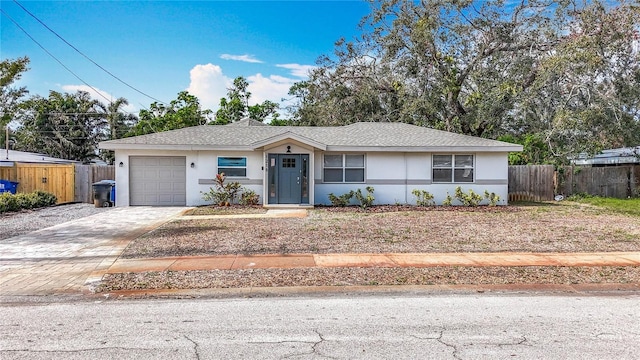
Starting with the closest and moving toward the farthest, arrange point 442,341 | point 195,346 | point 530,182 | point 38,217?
point 195,346
point 442,341
point 38,217
point 530,182

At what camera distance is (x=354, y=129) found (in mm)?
20594

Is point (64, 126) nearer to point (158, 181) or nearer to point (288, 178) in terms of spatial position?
point (158, 181)

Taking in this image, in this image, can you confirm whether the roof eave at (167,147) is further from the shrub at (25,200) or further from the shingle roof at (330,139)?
the shrub at (25,200)

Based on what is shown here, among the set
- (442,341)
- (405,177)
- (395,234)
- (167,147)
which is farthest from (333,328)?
(167,147)

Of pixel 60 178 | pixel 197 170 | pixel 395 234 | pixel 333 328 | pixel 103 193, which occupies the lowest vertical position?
pixel 333 328

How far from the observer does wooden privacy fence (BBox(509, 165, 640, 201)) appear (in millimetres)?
20734

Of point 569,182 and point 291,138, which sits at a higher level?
point 291,138

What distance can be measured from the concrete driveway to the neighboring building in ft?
68.0

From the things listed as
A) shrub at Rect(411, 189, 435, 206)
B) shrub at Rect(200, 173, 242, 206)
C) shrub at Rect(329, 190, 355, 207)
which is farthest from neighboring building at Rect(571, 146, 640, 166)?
shrub at Rect(200, 173, 242, 206)

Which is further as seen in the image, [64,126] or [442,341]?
[64,126]

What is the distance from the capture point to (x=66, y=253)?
28.4ft

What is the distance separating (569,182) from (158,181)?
19531 millimetres

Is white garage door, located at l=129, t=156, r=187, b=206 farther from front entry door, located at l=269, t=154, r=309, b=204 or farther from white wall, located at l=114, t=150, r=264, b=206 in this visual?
front entry door, located at l=269, t=154, r=309, b=204

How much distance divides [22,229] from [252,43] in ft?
55.3
